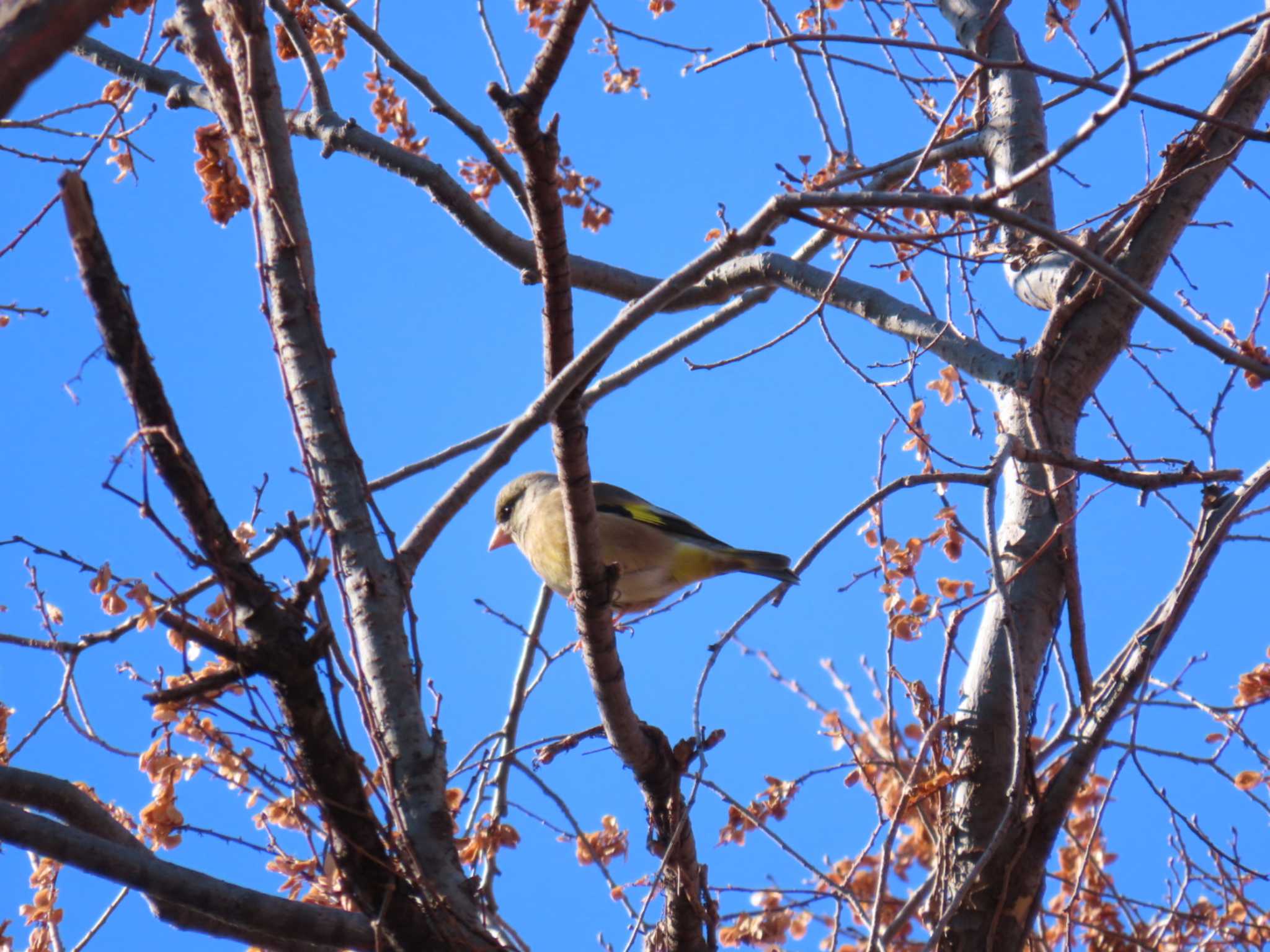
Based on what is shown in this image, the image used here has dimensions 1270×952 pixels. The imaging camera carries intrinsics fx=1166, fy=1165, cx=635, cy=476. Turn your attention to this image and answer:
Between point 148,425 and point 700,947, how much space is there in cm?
206

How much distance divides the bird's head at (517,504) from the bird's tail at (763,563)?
4.11 feet

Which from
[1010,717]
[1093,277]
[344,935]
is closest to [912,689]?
[1010,717]

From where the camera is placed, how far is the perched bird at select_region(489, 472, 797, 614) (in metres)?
5.14

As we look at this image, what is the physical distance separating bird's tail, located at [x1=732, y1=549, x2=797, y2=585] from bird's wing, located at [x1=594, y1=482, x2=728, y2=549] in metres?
0.20

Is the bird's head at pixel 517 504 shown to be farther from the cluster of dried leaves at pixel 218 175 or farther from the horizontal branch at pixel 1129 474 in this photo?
the horizontal branch at pixel 1129 474

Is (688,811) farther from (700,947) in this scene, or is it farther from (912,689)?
(912,689)

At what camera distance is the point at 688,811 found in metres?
3.10

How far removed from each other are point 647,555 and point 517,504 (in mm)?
1346

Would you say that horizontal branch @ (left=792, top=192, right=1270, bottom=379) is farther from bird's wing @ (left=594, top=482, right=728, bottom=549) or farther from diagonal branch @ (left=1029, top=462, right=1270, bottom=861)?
bird's wing @ (left=594, top=482, right=728, bottom=549)

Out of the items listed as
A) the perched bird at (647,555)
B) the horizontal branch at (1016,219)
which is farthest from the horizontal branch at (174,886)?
the perched bird at (647,555)

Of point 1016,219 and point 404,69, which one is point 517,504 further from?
point 1016,219

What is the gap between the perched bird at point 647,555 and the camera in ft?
16.9

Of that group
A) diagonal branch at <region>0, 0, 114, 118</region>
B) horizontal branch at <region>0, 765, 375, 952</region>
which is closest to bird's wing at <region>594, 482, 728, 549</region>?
horizontal branch at <region>0, 765, 375, 952</region>

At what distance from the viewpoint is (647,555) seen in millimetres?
5309
